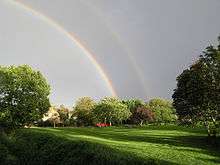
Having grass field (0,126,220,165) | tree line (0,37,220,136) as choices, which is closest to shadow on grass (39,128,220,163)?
grass field (0,126,220,165)

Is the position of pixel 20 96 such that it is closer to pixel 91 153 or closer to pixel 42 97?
pixel 42 97

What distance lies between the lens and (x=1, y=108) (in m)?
77.8

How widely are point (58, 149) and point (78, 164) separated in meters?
9.16

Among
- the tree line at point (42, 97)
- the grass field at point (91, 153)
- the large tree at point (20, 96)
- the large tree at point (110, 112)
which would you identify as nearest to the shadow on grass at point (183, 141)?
the grass field at point (91, 153)

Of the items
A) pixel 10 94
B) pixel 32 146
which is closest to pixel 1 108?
pixel 10 94

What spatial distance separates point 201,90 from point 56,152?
26.9 meters

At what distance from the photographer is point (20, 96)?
76938 millimetres

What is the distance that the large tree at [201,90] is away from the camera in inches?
2623

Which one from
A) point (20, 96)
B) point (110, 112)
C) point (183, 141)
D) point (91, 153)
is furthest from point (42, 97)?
point (110, 112)

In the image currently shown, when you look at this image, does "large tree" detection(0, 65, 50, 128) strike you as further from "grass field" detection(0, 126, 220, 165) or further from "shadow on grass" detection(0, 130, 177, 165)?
"grass field" detection(0, 126, 220, 165)

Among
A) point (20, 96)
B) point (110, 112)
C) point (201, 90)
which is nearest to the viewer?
point (201, 90)

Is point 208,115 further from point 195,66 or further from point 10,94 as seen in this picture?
point 10,94

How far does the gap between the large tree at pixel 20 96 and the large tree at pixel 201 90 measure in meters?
24.1

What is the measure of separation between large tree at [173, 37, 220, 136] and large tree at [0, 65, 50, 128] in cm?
2406
